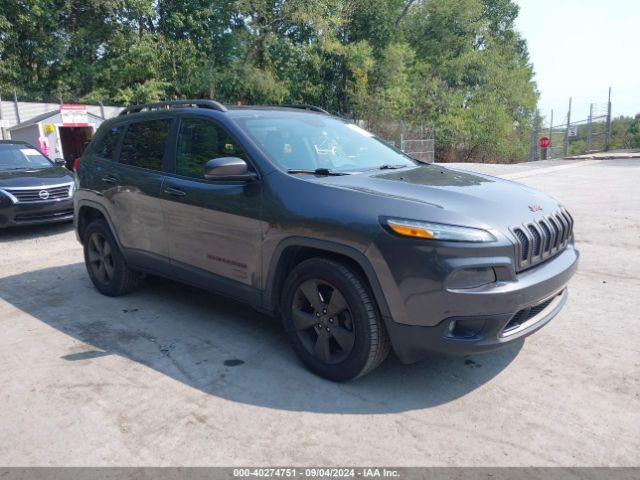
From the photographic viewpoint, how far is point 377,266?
2887 millimetres

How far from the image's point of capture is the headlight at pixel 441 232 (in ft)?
8.98

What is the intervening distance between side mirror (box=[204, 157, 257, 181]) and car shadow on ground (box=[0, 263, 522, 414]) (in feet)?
4.21

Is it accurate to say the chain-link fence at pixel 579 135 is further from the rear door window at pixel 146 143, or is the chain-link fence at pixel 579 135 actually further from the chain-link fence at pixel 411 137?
the rear door window at pixel 146 143

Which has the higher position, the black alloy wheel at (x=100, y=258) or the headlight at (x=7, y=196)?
the headlight at (x=7, y=196)

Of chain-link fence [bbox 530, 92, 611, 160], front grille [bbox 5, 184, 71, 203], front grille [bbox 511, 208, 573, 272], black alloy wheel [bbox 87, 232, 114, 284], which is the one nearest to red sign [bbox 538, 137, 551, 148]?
chain-link fence [bbox 530, 92, 611, 160]

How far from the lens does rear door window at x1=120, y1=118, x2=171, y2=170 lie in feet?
14.3

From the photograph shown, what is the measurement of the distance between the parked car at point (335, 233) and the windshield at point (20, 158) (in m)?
5.48

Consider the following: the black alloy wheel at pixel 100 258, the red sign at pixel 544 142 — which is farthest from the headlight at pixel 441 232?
the red sign at pixel 544 142

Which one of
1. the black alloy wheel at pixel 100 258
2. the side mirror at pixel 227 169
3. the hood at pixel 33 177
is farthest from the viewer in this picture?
the hood at pixel 33 177

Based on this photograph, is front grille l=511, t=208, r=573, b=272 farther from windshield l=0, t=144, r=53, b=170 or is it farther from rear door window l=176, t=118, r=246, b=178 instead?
windshield l=0, t=144, r=53, b=170

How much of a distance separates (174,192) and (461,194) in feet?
7.33

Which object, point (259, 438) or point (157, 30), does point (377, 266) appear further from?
point (157, 30)

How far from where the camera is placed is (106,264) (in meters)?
5.05

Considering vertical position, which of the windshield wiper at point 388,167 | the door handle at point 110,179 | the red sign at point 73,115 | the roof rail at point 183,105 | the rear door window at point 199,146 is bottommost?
the door handle at point 110,179
